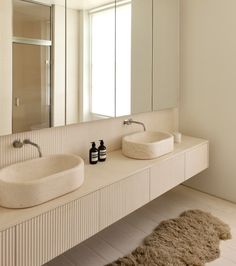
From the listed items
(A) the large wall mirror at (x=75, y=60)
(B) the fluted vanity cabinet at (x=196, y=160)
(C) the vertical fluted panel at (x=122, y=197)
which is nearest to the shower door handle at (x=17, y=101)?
(A) the large wall mirror at (x=75, y=60)

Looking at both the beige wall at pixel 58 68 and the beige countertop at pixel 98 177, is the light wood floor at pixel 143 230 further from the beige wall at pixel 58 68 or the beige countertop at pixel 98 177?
the beige wall at pixel 58 68

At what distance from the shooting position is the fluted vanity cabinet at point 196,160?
2633mm

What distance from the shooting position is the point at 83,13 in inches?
84.4

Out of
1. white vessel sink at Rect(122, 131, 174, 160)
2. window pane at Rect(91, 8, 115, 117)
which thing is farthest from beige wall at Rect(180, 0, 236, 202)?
window pane at Rect(91, 8, 115, 117)

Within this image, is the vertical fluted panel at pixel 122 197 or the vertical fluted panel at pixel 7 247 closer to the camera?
the vertical fluted panel at pixel 7 247

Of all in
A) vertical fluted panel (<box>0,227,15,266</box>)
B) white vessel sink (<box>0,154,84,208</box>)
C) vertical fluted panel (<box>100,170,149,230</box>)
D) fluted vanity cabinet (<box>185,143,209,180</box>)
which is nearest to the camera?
vertical fluted panel (<box>0,227,15,266</box>)

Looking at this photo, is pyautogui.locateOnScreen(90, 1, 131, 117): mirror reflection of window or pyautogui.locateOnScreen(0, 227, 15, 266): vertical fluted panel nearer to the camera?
pyautogui.locateOnScreen(0, 227, 15, 266): vertical fluted panel

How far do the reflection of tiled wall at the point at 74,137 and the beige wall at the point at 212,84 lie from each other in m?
0.46

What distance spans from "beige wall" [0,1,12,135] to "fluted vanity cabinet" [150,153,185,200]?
1.08 metres

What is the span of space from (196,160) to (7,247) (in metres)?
1.95

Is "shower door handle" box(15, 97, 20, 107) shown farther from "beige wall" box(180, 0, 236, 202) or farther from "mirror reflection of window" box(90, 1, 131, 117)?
"beige wall" box(180, 0, 236, 202)

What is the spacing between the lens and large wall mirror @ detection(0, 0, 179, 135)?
1775 mm

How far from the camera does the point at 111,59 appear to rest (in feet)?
8.00

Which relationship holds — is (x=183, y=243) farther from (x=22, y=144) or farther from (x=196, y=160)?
(x=22, y=144)
